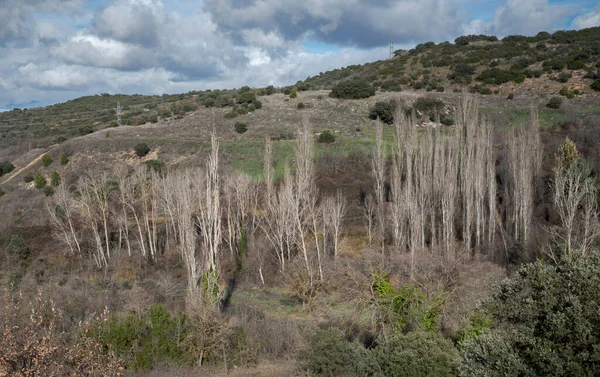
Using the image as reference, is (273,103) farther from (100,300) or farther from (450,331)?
(450,331)

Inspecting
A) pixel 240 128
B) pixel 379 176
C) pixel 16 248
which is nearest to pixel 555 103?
pixel 379 176

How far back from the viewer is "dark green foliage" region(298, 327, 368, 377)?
48.3 ft

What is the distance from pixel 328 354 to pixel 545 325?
669 centimetres

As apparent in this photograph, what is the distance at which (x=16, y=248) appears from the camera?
110 ft

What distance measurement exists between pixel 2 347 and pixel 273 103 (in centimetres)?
5516

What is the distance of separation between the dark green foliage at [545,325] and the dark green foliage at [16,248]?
31.2 meters

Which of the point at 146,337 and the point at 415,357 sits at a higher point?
the point at 415,357

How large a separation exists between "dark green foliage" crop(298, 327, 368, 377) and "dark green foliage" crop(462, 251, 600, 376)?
14.1 feet

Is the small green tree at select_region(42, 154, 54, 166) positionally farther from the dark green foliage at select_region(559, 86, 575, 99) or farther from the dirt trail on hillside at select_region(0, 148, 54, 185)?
the dark green foliage at select_region(559, 86, 575, 99)

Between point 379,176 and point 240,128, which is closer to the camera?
point 379,176

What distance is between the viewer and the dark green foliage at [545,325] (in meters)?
9.13

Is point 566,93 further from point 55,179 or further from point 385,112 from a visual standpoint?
point 55,179

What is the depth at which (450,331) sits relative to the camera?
18328 millimetres

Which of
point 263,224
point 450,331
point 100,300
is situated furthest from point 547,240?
point 100,300
